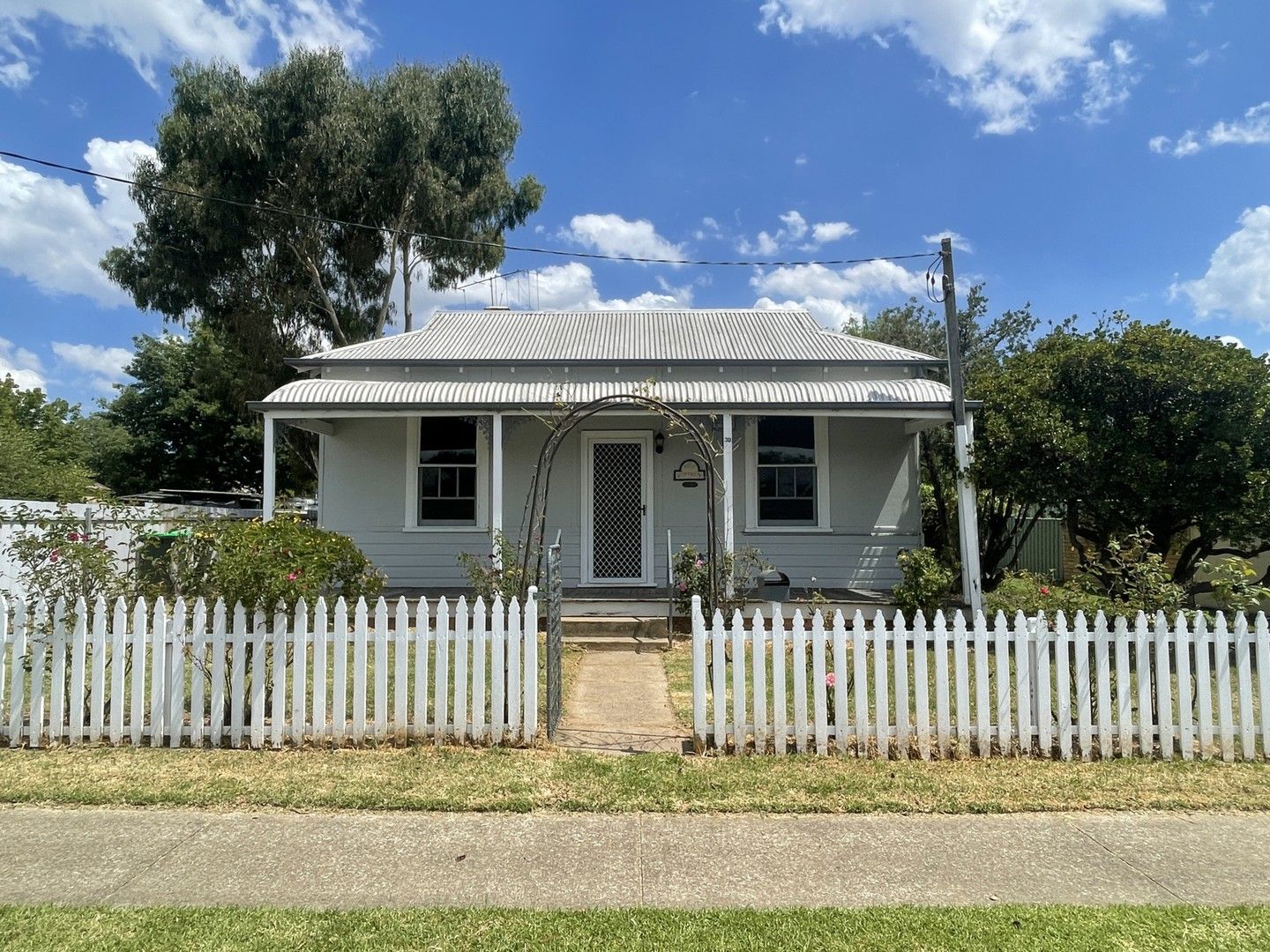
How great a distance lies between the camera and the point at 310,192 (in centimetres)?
1988

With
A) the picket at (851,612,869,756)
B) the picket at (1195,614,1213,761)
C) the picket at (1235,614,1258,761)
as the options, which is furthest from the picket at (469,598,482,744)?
the picket at (1235,614,1258,761)

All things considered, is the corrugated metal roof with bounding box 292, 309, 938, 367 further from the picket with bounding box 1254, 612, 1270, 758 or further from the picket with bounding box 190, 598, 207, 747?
the picket with bounding box 1254, 612, 1270, 758

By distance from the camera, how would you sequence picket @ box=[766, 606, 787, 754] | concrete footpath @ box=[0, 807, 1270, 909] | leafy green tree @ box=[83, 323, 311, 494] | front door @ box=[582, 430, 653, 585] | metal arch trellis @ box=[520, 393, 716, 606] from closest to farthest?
1. concrete footpath @ box=[0, 807, 1270, 909]
2. picket @ box=[766, 606, 787, 754]
3. metal arch trellis @ box=[520, 393, 716, 606]
4. front door @ box=[582, 430, 653, 585]
5. leafy green tree @ box=[83, 323, 311, 494]

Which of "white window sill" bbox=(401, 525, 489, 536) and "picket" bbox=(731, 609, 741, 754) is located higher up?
"white window sill" bbox=(401, 525, 489, 536)

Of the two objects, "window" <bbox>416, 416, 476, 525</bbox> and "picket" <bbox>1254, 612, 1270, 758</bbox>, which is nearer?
"picket" <bbox>1254, 612, 1270, 758</bbox>

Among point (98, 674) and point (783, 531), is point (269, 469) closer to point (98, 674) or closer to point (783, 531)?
point (98, 674)

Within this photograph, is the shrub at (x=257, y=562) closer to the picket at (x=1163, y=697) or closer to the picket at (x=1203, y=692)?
the picket at (x=1163, y=697)

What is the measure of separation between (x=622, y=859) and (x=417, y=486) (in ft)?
30.8

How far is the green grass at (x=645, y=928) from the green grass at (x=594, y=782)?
1.10 m

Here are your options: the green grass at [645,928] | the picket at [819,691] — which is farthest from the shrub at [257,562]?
the picket at [819,691]

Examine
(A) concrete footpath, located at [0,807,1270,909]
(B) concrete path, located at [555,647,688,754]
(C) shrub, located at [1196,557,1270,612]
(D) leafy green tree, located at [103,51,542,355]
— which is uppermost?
(D) leafy green tree, located at [103,51,542,355]

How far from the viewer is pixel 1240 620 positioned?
5.02 meters

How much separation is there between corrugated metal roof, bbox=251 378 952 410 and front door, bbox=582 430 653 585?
3.38 feet

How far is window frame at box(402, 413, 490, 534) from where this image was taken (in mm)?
12000
